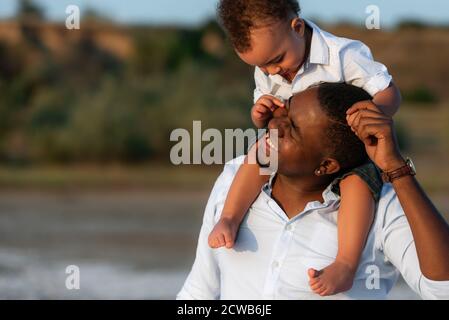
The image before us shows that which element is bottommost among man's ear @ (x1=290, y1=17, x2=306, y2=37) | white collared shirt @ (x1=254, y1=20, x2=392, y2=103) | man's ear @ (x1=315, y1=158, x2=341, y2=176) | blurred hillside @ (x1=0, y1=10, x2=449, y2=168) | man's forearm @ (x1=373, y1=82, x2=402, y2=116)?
man's ear @ (x1=315, y1=158, x2=341, y2=176)

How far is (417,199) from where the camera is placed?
292 centimetres

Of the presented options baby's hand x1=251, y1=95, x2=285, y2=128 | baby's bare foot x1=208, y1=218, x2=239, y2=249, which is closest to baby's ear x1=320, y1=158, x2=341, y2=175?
baby's hand x1=251, y1=95, x2=285, y2=128

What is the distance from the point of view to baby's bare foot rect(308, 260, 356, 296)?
307 centimetres

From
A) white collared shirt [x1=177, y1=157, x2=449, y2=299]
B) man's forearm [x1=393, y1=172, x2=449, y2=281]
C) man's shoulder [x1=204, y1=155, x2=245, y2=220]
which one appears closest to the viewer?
man's forearm [x1=393, y1=172, x2=449, y2=281]

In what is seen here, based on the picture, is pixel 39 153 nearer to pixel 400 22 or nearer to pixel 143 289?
pixel 143 289

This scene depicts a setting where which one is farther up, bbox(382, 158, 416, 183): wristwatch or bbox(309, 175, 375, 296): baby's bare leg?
bbox(382, 158, 416, 183): wristwatch

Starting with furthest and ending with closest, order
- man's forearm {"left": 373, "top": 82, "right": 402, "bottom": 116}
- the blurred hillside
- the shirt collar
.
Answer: the blurred hillside < man's forearm {"left": 373, "top": 82, "right": 402, "bottom": 116} < the shirt collar

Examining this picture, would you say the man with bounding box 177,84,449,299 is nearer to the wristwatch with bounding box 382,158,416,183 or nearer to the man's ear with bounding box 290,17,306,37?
the wristwatch with bounding box 382,158,416,183

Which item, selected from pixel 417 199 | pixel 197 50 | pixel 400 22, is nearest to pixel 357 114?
pixel 417 199

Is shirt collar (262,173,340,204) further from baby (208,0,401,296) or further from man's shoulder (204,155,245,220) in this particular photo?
man's shoulder (204,155,245,220)

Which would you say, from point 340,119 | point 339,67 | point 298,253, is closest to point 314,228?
point 298,253

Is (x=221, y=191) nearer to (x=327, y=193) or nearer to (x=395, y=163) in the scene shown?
(x=327, y=193)

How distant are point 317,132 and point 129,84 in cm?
1331

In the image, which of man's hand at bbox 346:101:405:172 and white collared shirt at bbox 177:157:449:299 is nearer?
man's hand at bbox 346:101:405:172
